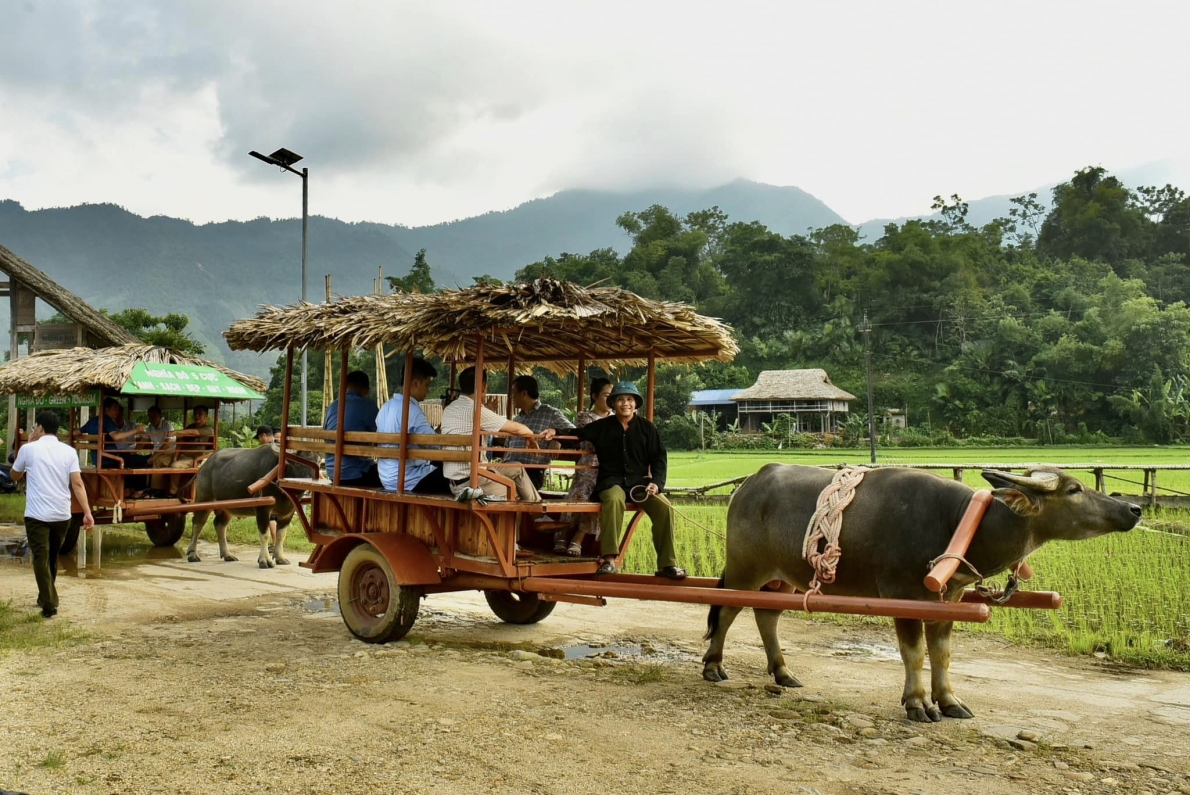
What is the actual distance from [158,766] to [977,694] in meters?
4.32

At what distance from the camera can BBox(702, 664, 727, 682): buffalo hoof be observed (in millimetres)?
5867

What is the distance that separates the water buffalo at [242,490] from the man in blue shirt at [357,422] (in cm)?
343

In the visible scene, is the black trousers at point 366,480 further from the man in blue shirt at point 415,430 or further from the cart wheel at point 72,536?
the cart wheel at point 72,536

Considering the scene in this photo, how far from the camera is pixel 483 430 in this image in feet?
20.4

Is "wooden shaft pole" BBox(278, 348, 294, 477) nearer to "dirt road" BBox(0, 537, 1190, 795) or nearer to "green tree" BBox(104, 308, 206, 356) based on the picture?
"dirt road" BBox(0, 537, 1190, 795)

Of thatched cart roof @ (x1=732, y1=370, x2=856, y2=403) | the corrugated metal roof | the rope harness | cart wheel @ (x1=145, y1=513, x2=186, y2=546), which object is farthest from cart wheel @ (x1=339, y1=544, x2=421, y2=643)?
the corrugated metal roof

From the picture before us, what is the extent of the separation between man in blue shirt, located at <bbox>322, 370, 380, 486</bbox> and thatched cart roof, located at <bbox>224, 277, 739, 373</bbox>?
422mm

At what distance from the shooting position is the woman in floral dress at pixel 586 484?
6.61 meters

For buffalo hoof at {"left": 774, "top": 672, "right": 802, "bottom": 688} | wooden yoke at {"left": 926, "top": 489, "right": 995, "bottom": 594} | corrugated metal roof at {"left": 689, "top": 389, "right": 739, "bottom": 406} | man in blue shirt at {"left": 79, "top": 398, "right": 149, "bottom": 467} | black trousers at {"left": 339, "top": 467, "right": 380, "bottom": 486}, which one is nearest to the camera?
wooden yoke at {"left": 926, "top": 489, "right": 995, "bottom": 594}

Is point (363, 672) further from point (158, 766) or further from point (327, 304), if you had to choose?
point (327, 304)

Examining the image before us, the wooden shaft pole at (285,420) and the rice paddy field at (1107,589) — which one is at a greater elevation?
the wooden shaft pole at (285,420)

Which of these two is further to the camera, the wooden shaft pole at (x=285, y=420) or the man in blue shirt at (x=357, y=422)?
the wooden shaft pole at (x=285, y=420)

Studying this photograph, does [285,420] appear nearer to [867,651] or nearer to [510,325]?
[510,325]

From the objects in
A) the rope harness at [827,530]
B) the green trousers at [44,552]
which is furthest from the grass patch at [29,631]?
the rope harness at [827,530]
